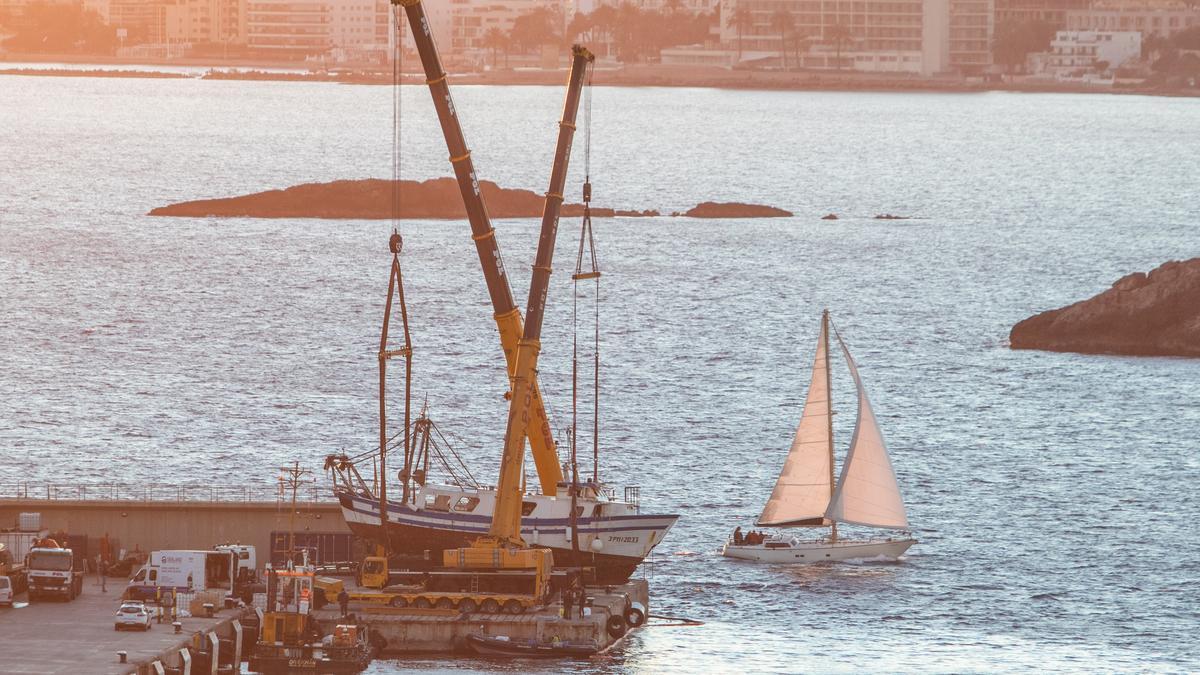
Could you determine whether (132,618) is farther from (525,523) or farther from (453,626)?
(525,523)

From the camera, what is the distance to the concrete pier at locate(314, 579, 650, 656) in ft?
200

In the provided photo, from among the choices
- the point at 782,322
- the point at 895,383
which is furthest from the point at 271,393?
the point at 782,322

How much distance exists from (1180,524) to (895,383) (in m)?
38.6

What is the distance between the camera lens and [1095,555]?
82.4 meters

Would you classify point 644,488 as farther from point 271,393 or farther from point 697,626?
point 271,393

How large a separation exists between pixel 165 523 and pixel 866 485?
1123 inches

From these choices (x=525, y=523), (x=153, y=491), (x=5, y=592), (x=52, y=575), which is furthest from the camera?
(x=153, y=491)

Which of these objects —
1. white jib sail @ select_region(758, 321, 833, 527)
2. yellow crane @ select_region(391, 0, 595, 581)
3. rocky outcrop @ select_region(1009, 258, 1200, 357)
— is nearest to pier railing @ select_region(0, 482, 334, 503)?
white jib sail @ select_region(758, 321, 833, 527)

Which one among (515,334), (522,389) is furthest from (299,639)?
(515,334)

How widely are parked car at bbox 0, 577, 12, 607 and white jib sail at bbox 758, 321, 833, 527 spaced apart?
31.8 m

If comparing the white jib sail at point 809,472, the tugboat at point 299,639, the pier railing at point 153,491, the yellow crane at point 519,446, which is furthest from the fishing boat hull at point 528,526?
the pier railing at point 153,491

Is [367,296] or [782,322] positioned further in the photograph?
[367,296]

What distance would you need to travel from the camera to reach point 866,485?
83.3 meters

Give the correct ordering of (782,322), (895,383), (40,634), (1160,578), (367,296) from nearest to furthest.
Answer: (40,634), (1160,578), (895,383), (782,322), (367,296)
